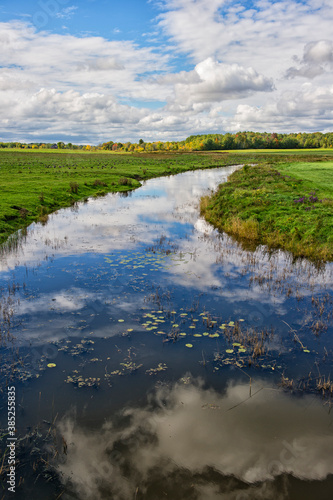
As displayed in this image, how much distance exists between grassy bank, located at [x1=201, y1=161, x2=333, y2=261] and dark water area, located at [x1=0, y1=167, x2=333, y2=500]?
2.93 m

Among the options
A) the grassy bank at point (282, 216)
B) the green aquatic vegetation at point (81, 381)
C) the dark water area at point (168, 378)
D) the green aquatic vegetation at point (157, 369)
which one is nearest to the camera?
the dark water area at point (168, 378)

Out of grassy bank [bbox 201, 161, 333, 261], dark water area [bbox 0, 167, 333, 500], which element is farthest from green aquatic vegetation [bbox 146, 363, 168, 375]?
grassy bank [bbox 201, 161, 333, 261]

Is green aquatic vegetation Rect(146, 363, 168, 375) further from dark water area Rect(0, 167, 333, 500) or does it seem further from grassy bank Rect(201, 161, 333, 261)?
grassy bank Rect(201, 161, 333, 261)

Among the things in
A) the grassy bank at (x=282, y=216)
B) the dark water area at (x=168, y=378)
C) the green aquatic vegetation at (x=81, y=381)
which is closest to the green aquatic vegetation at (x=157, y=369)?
the dark water area at (x=168, y=378)

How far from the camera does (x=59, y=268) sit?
17406 millimetres

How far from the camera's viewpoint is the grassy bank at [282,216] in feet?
66.7

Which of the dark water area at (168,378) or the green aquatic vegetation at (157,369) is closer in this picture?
the dark water area at (168,378)

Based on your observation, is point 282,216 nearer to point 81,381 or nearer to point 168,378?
point 168,378

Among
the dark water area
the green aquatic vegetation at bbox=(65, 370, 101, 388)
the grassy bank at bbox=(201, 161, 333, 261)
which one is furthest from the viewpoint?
the grassy bank at bbox=(201, 161, 333, 261)

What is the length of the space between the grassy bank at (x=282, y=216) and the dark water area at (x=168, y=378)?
2934 millimetres

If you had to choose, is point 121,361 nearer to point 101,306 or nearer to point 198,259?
point 101,306

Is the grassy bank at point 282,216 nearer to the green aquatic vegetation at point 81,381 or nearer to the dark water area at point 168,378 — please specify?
the dark water area at point 168,378

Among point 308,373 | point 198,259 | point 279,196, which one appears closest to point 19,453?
point 308,373

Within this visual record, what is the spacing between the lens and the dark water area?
6566 millimetres
